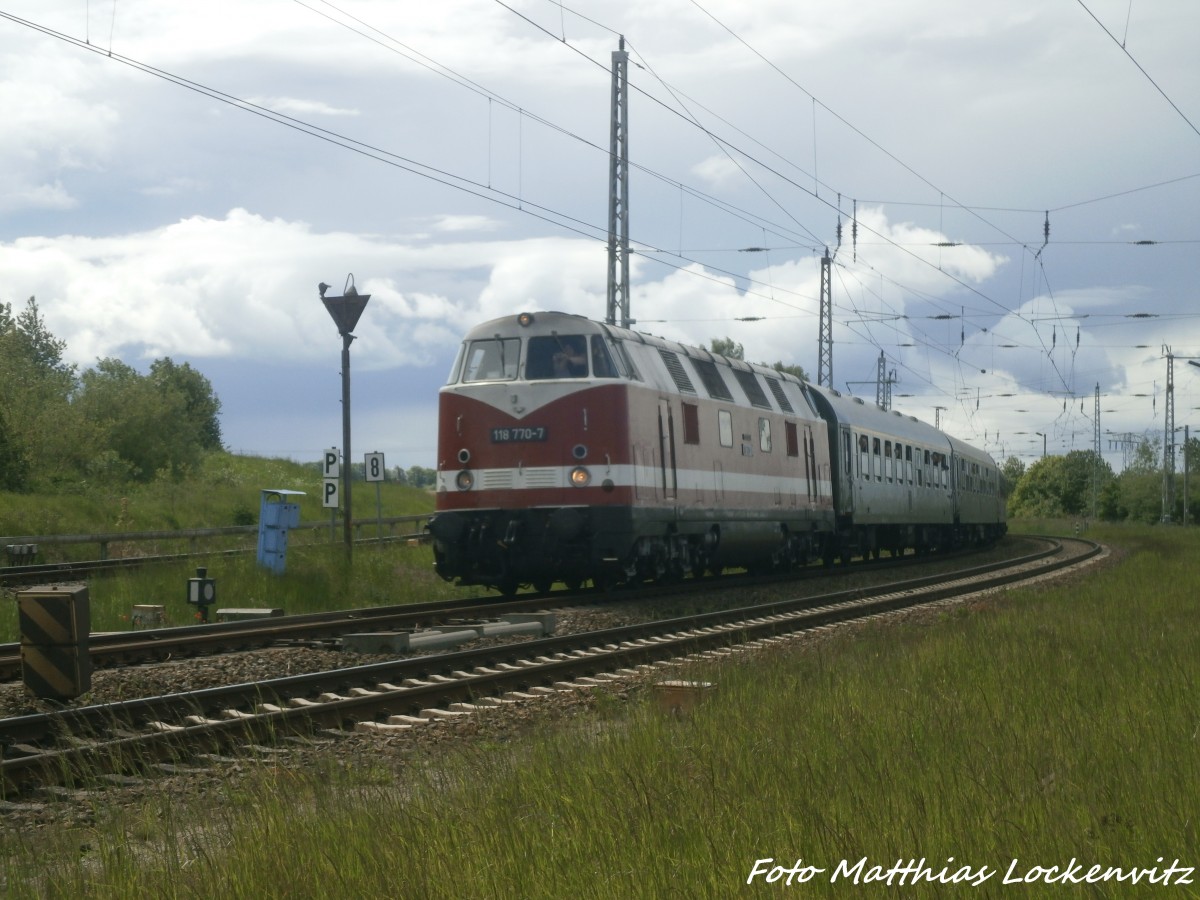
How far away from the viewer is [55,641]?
9.35m

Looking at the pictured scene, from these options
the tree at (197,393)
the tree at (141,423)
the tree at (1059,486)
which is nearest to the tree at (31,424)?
the tree at (141,423)

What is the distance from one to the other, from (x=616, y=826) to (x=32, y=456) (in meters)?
44.2

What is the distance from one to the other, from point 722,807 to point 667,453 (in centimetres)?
1362

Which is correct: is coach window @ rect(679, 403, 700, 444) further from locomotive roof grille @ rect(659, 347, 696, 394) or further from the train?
locomotive roof grille @ rect(659, 347, 696, 394)

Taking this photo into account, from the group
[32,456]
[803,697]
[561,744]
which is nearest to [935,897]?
[561,744]

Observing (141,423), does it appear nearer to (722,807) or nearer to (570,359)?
(570,359)

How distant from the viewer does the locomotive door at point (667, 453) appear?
18.6 m

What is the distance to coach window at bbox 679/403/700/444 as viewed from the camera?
64.3ft

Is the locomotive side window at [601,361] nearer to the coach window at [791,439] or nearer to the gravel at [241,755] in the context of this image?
the gravel at [241,755]

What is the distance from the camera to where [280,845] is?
16.5 ft

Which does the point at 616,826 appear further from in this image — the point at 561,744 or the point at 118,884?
the point at 561,744

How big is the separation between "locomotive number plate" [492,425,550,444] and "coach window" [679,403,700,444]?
271cm

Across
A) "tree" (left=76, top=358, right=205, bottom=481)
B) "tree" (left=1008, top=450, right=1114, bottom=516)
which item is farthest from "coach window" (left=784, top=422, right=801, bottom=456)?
"tree" (left=1008, top=450, right=1114, bottom=516)

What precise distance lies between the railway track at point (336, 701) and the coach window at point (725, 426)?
5.79 m
